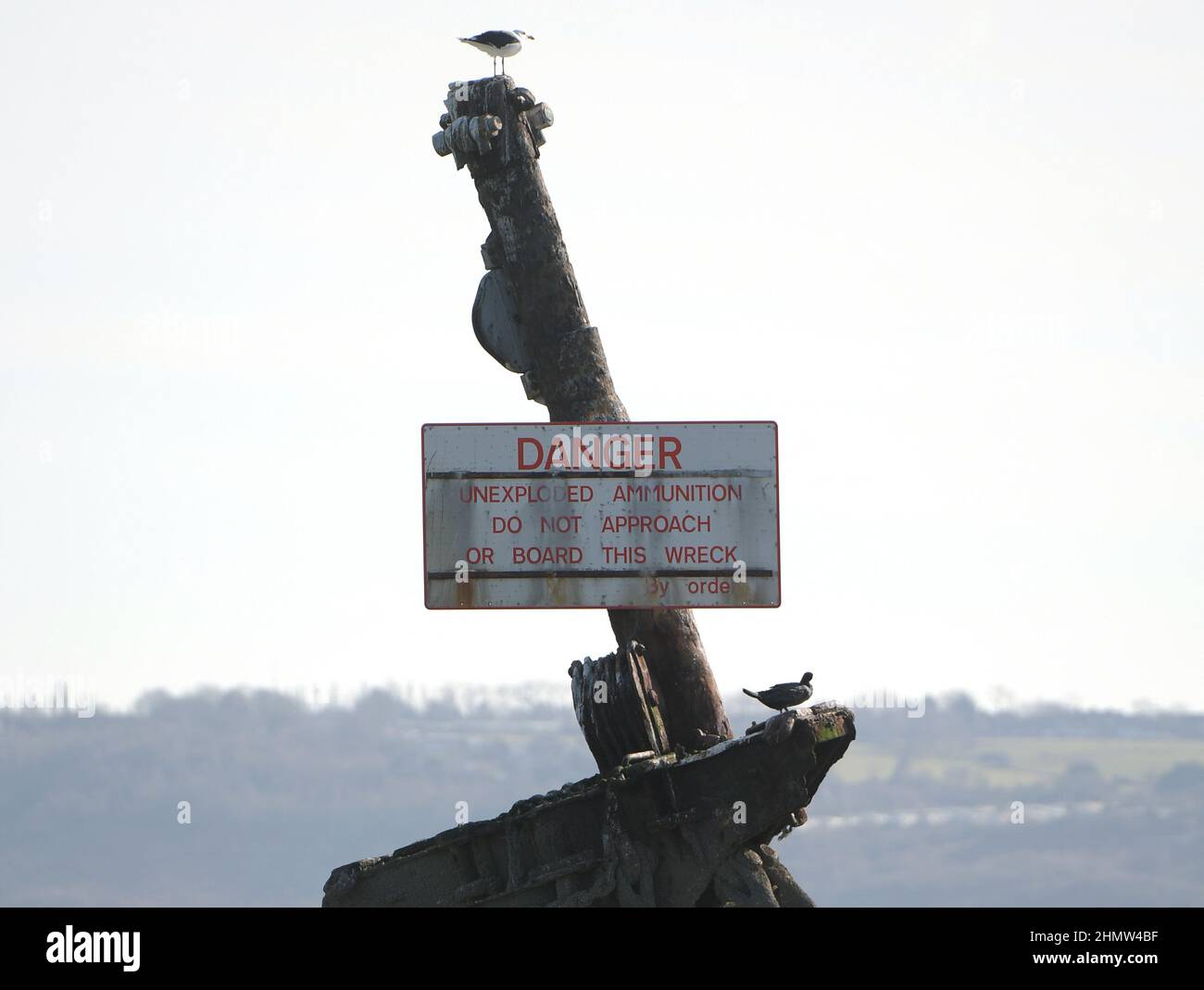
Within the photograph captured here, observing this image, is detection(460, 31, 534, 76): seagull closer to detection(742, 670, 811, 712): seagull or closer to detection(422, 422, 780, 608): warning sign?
detection(422, 422, 780, 608): warning sign

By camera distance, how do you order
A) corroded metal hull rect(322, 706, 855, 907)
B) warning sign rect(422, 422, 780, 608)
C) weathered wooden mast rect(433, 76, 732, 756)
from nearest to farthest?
1. corroded metal hull rect(322, 706, 855, 907)
2. warning sign rect(422, 422, 780, 608)
3. weathered wooden mast rect(433, 76, 732, 756)

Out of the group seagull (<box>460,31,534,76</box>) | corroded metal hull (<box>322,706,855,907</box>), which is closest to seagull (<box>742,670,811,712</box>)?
corroded metal hull (<box>322,706,855,907</box>)

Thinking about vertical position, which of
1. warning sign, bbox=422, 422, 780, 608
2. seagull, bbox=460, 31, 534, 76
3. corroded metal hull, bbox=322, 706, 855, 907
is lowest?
corroded metal hull, bbox=322, 706, 855, 907

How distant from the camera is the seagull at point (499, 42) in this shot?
20.5 metres

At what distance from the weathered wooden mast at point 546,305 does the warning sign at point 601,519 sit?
3.15 ft

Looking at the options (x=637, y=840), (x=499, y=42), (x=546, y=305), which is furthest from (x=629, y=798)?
(x=499, y=42)

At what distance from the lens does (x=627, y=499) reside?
1973 cm

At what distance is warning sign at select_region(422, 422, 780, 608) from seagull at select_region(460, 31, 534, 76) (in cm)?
386

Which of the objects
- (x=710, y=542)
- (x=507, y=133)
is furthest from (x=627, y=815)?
(x=507, y=133)

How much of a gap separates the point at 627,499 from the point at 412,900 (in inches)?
169

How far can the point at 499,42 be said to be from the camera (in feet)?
Result: 67.5

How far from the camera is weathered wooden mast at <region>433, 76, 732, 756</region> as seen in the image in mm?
20625

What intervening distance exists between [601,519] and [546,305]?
2480mm
